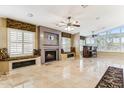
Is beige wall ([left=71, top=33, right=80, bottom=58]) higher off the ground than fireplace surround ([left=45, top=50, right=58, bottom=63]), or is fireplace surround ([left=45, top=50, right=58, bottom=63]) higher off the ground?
beige wall ([left=71, top=33, right=80, bottom=58])

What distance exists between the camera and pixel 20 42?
19.1 ft

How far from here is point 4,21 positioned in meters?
5.03

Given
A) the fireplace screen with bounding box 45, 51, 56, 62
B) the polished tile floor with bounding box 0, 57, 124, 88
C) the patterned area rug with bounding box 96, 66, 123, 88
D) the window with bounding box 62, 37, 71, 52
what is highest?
the window with bounding box 62, 37, 71, 52

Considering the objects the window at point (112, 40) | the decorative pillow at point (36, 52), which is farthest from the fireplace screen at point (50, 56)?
the window at point (112, 40)

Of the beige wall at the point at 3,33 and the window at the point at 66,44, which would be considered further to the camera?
the window at the point at 66,44

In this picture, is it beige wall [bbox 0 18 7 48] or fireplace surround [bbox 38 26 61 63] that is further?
fireplace surround [bbox 38 26 61 63]

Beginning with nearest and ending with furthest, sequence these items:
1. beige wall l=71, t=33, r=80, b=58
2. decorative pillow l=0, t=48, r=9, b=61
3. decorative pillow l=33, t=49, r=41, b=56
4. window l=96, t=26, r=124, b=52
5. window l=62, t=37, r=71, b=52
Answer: decorative pillow l=0, t=48, r=9, b=61 < decorative pillow l=33, t=49, r=41, b=56 < window l=62, t=37, r=71, b=52 < window l=96, t=26, r=124, b=52 < beige wall l=71, t=33, r=80, b=58

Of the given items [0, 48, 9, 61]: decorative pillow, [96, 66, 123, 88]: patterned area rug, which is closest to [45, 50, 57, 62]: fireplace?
[0, 48, 9, 61]: decorative pillow

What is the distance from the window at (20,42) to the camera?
534 centimetres

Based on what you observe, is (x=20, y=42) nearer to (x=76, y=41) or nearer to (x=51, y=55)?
(x=51, y=55)

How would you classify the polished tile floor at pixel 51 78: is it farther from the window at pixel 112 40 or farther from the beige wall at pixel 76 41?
the window at pixel 112 40

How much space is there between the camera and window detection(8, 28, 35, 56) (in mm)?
5344

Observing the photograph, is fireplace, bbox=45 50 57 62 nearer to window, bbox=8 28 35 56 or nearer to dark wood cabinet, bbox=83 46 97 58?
window, bbox=8 28 35 56

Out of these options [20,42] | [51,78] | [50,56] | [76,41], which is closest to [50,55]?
[50,56]
